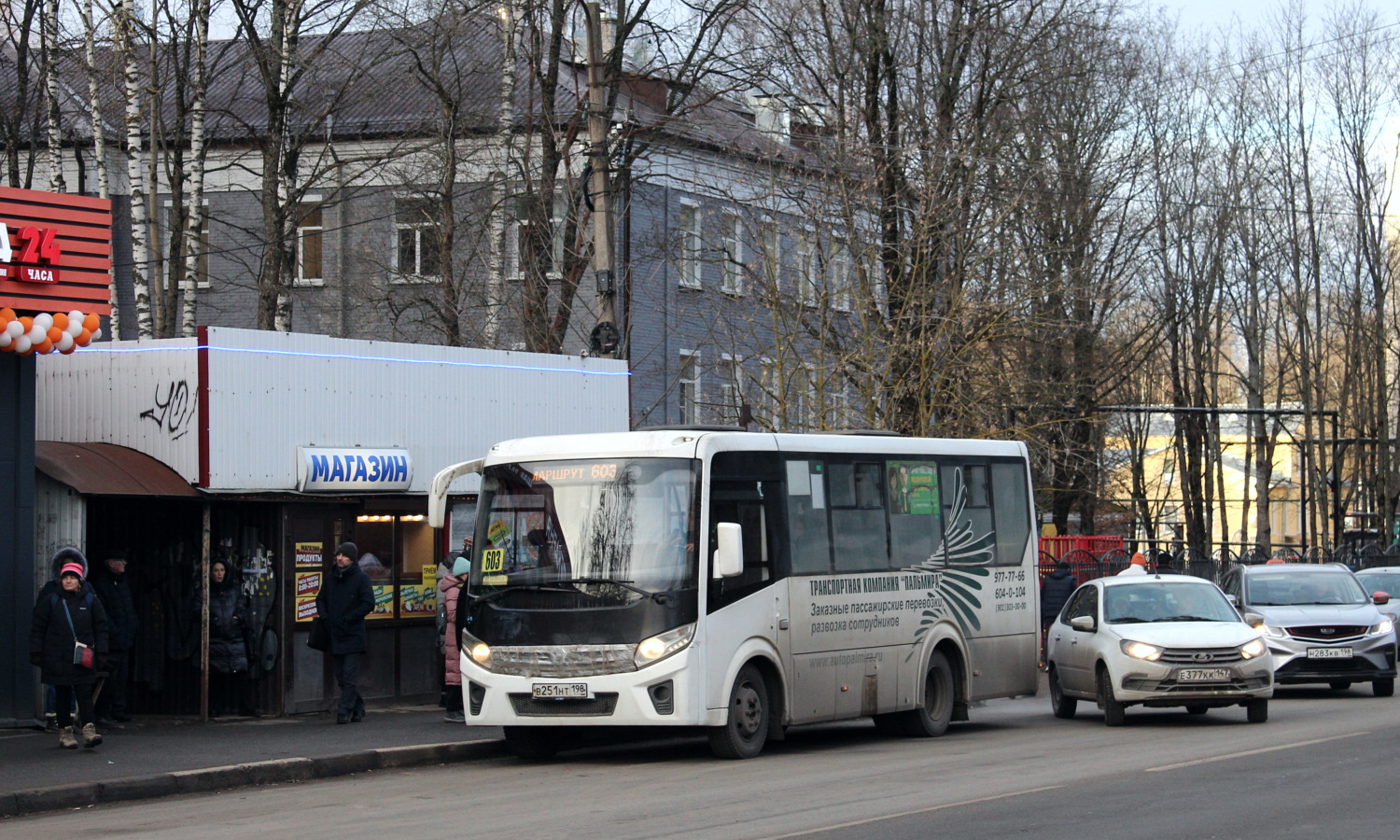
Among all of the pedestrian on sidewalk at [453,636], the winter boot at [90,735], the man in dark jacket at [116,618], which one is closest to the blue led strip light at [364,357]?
the man in dark jacket at [116,618]

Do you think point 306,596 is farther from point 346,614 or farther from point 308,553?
point 346,614

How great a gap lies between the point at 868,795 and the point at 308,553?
334 inches

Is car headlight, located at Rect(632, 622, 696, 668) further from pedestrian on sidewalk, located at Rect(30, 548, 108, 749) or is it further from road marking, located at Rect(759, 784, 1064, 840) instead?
pedestrian on sidewalk, located at Rect(30, 548, 108, 749)

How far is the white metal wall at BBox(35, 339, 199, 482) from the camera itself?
1728 centimetres

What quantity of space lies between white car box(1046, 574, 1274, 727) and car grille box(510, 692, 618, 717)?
5.64 meters

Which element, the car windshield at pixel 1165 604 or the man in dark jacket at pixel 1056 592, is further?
the man in dark jacket at pixel 1056 592

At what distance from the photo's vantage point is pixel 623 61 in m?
34.0

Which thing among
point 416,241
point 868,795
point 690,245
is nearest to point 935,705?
point 868,795

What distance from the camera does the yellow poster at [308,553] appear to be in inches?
723

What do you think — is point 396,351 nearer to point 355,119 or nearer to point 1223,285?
point 355,119

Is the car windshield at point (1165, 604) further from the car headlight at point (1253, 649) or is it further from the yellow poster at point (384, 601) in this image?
the yellow poster at point (384, 601)

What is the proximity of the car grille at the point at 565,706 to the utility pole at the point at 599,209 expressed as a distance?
6.78 metres

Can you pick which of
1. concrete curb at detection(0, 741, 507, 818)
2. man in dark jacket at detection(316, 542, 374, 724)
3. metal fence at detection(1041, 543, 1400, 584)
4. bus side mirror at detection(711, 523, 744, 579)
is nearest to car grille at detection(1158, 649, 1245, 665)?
bus side mirror at detection(711, 523, 744, 579)

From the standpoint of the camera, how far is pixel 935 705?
57.4 ft
